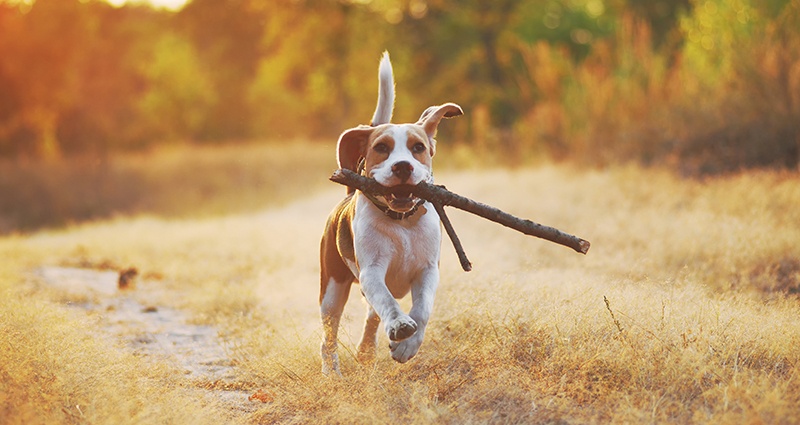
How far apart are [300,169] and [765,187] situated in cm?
Result: 1546

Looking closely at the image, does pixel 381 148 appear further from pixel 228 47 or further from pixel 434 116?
pixel 228 47

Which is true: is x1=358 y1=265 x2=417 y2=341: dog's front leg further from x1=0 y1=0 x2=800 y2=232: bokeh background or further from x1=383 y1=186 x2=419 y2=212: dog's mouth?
x1=0 y1=0 x2=800 y2=232: bokeh background

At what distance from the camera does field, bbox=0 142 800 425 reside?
3.98 meters

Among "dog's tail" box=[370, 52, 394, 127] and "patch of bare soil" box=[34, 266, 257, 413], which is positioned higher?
"dog's tail" box=[370, 52, 394, 127]

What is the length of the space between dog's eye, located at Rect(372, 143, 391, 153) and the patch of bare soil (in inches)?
60.9

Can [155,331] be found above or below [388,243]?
below

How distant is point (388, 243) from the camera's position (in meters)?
4.59

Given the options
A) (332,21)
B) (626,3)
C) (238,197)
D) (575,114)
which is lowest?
(238,197)

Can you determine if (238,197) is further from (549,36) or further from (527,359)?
(527,359)

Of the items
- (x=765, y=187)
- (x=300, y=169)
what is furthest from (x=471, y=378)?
(x=300, y=169)

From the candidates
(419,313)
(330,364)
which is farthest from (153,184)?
(419,313)

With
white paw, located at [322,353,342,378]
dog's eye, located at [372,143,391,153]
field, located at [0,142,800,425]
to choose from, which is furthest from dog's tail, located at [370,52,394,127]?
white paw, located at [322,353,342,378]

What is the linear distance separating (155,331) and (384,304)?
9.99 feet

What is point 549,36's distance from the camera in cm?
3106
